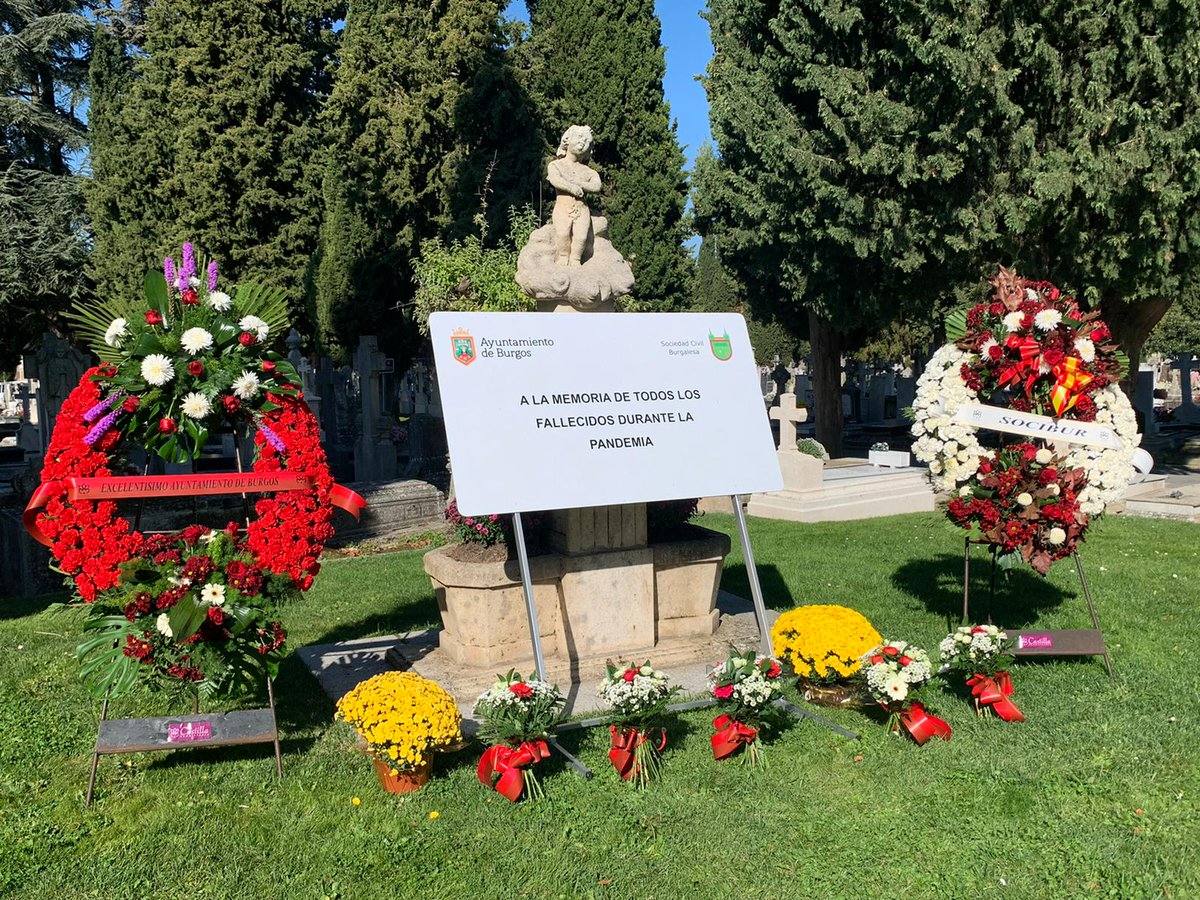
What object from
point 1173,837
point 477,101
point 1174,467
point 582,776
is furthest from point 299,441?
point 477,101

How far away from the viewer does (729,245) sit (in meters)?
20.7

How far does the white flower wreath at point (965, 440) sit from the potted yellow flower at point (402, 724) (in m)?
3.70

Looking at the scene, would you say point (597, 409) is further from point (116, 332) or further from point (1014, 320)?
point (1014, 320)

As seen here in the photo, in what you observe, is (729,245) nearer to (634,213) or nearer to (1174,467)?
(634,213)

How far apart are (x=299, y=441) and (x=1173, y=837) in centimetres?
470

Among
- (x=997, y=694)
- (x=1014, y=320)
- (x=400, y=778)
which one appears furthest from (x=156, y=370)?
(x=1014, y=320)

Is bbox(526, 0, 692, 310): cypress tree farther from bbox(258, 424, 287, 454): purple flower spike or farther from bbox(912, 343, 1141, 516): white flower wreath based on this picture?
bbox(258, 424, 287, 454): purple flower spike

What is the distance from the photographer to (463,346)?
5328mm

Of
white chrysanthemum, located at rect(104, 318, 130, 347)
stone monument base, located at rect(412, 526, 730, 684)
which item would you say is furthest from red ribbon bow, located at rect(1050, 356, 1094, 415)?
white chrysanthemum, located at rect(104, 318, 130, 347)

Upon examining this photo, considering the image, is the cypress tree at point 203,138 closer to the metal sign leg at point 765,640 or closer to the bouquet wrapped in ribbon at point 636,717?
the metal sign leg at point 765,640

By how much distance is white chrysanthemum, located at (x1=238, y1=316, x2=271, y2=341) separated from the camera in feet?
16.4

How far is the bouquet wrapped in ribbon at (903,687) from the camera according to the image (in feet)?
16.5

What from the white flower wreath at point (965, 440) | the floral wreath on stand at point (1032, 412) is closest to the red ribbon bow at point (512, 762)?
the white flower wreath at point (965, 440)

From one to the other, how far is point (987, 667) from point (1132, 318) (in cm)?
1298
